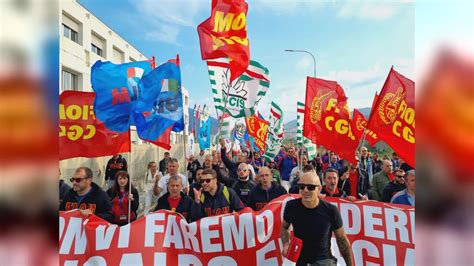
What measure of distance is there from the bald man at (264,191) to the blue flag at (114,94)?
7.69 feet

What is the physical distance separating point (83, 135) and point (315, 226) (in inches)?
178

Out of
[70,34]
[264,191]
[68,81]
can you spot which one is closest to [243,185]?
[264,191]

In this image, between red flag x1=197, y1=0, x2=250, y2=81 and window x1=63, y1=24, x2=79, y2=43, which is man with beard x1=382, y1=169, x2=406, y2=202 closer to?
red flag x1=197, y1=0, x2=250, y2=81

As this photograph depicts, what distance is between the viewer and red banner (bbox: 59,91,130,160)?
19.3 feet

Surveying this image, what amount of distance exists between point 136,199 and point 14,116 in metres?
4.85

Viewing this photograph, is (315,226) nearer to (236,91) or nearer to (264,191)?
(264,191)

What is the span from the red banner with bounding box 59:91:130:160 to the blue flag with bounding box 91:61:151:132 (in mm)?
182

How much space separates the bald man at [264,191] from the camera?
16.4ft

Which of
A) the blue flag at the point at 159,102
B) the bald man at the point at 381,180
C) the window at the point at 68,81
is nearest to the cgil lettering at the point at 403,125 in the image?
the bald man at the point at 381,180

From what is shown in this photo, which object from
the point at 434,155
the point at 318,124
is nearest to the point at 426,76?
the point at 434,155

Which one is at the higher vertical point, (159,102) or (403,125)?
(159,102)

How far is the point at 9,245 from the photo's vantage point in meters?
0.99

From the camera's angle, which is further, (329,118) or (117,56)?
(117,56)

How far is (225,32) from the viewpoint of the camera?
6.51 metres
